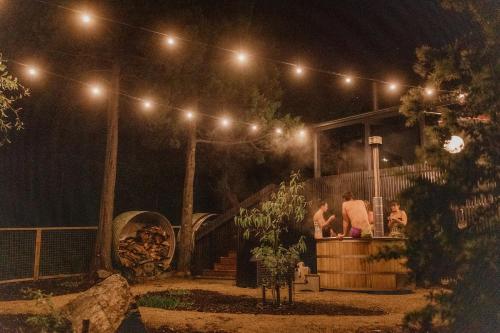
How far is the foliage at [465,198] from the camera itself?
13.5 feet

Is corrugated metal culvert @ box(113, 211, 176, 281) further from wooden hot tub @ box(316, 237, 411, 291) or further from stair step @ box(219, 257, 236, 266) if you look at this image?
wooden hot tub @ box(316, 237, 411, 291)

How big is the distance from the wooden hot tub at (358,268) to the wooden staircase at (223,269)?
16.7 ft

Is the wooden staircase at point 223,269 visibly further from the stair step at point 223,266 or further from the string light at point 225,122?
the string light at point 225,122

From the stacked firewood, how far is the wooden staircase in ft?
5.31

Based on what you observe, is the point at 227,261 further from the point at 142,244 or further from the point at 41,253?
the point at 41,253

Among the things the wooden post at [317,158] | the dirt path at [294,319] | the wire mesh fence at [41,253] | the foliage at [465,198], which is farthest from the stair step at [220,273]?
the foliage at [465,198]

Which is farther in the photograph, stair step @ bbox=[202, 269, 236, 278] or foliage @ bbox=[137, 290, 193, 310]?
stair step @ bbox=[202, 269, 236, 278]

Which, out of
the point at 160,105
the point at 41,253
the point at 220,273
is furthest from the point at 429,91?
the point at 41,253

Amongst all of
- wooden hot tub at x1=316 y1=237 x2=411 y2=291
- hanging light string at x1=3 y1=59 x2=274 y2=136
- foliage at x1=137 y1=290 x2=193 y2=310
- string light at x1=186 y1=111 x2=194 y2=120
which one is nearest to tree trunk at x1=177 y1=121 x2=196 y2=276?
string light at x1=186 y1=111 x2=194 y2=120

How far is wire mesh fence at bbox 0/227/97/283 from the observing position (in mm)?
13773

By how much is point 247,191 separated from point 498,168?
65.2 ft

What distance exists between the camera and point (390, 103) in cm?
1967

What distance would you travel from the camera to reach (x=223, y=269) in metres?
15.9

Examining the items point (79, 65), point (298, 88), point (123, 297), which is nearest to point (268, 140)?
point (298, 88)
